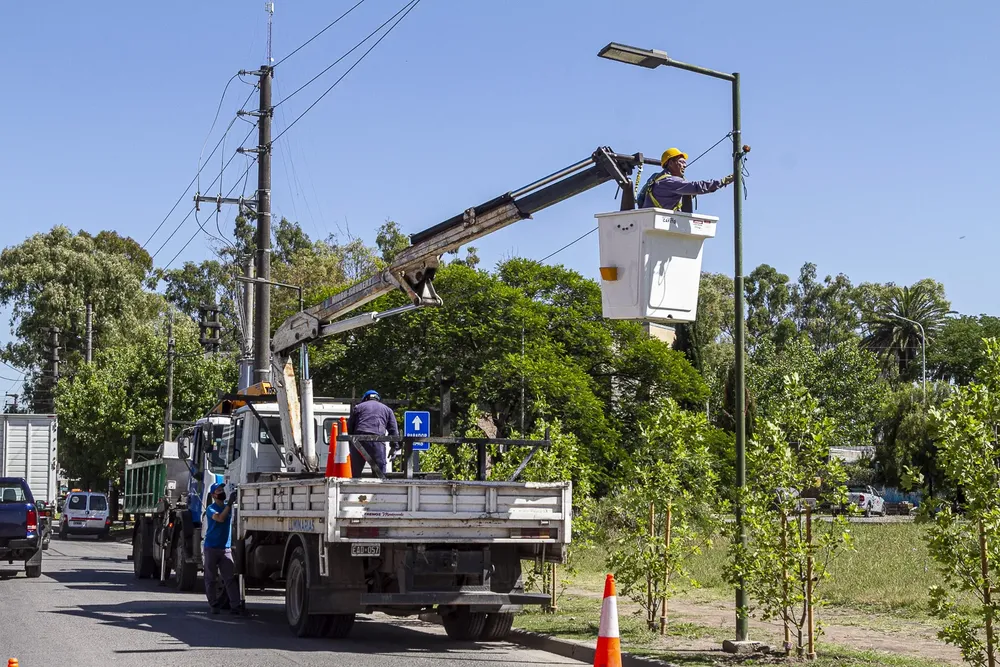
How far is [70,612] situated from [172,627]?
8.89 feet

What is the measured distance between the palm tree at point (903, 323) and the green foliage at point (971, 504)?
77.9 metres

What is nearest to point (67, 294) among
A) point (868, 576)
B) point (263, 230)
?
point (263, 230)

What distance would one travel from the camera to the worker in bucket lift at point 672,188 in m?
9.48

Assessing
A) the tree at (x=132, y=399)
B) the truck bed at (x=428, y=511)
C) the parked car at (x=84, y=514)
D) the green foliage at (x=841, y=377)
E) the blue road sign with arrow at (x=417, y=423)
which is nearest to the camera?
the truck bed at (x=428, y=511)

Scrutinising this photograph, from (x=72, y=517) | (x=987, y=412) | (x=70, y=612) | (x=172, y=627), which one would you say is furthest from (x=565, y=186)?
(x=72, y=517)

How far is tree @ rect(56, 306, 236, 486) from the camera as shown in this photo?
4944 centimetres

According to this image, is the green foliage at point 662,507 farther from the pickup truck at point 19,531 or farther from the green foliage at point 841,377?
the green foliage at point 841,377

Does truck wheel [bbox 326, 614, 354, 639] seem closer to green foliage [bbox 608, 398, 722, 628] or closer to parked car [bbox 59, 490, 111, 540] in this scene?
green foliage [bbox 608, 398, 722, 628]

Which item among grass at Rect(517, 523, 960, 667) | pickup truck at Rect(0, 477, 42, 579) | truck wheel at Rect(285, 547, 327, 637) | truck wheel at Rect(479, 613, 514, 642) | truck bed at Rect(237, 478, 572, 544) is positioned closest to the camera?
grass at Rect(517, 523, 960, 667)

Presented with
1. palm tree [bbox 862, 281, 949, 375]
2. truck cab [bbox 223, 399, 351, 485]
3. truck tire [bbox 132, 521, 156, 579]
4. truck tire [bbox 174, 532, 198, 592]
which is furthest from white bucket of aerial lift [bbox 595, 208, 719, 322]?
palm tree [bbox 862, 281, 949, 375]

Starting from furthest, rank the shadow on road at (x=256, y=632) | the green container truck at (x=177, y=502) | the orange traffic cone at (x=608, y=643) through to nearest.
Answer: the green container truck at (x=177, y=502)
the shadow on road at (x=256, y=632)
the orange traffic cone at (x=608, y=643)

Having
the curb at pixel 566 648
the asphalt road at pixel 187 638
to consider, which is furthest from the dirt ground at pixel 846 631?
the asphalt road at pixel 187 638

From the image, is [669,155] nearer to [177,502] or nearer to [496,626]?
[496,626]

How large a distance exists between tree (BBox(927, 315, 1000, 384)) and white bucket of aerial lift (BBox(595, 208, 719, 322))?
80036 millimetres
